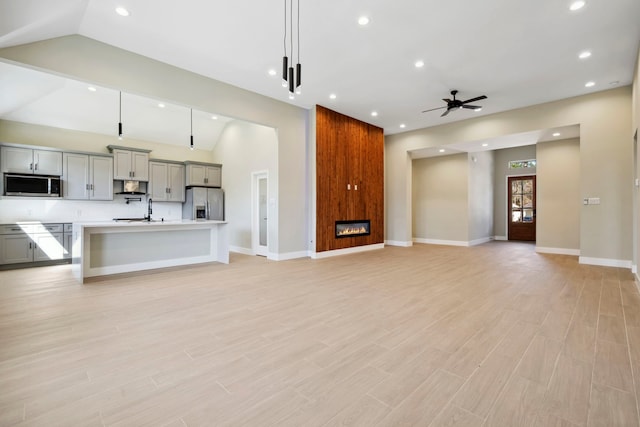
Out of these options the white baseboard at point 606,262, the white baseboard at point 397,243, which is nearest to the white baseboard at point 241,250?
the white baseboard at point 397,243

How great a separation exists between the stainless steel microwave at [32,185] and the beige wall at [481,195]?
10942 millimetres

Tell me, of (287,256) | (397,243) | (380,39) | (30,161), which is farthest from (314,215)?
(30,161)

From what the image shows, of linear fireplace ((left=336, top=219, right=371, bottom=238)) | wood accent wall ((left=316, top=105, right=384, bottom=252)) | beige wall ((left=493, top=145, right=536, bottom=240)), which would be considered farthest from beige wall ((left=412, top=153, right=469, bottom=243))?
linear fireplace ((left=336, top=219, right=371, bottom=238))

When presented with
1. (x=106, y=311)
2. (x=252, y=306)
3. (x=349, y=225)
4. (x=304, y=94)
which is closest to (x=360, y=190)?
(x=349, y=225)

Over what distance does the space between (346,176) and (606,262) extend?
575cm

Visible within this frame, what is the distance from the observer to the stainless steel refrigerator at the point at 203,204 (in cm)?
828

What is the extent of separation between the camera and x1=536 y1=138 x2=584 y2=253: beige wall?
7.41 meters

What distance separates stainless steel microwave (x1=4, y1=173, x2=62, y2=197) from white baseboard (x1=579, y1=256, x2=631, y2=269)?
37.5ft

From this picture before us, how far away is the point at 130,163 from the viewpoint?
7.46 meters

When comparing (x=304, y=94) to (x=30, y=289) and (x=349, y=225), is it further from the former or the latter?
(x=30, y=289)

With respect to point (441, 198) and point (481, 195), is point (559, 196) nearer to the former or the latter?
point (481, 195)

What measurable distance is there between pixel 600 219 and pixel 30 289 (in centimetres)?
1011

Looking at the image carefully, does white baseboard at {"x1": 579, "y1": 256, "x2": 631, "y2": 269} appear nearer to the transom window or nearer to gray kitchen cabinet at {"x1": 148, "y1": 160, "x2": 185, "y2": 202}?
the transom window

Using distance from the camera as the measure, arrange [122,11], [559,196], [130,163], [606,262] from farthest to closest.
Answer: [559,196] < [130,163] < [606,262] < [122,11]
